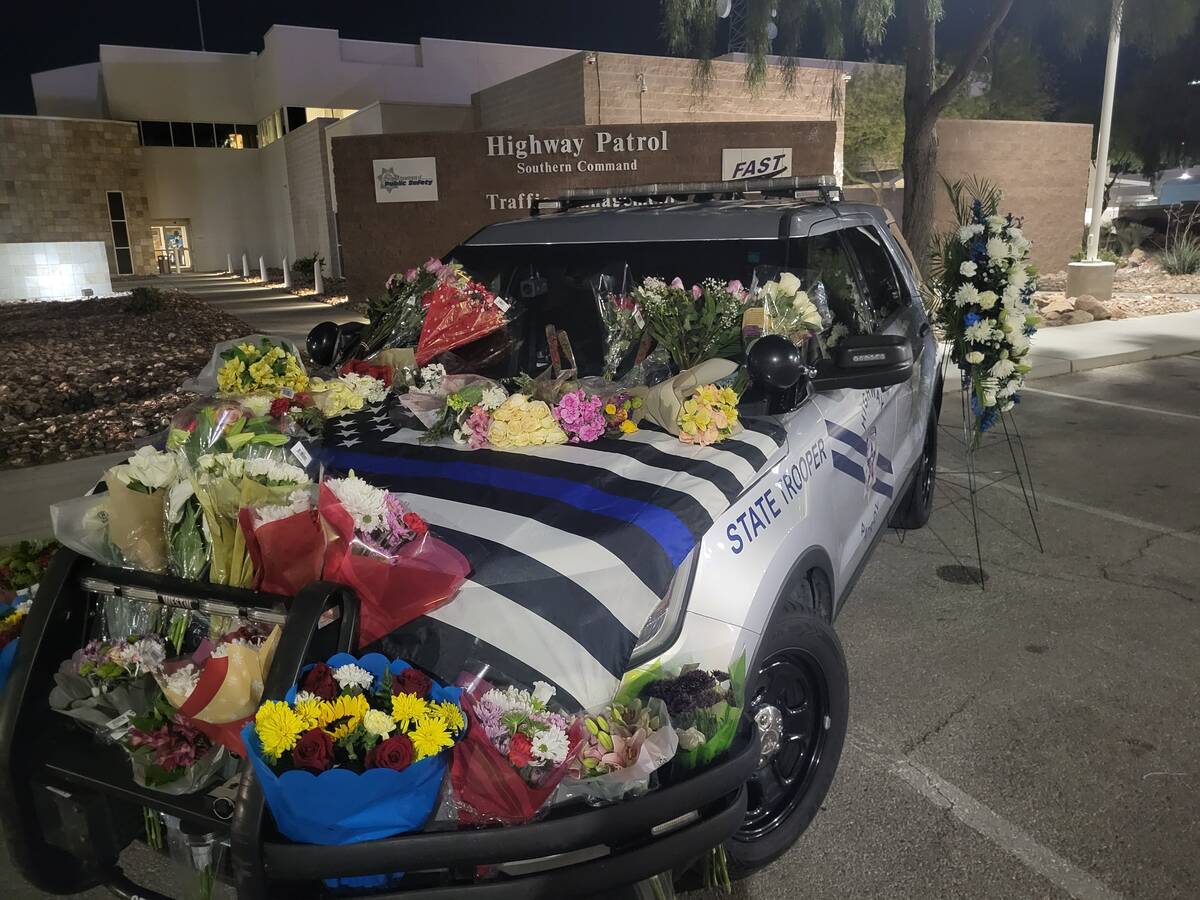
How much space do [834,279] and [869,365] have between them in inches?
39.9

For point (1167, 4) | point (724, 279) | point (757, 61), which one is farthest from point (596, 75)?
point (724, 279)

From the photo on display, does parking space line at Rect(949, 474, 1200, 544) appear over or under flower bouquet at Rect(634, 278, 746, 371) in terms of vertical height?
under

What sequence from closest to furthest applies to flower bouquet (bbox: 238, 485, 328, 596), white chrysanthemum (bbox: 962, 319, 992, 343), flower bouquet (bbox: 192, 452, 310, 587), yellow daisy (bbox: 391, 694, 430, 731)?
yellow daisy (bbox: 391, 694, 430, 731)
flower bouquet (bbox: 238, 485, 328, 596)
flower bouquet (bbox: 192, 452, 310, 587)
white chrysanthemum (bbox: 962, 319, 992, 343)

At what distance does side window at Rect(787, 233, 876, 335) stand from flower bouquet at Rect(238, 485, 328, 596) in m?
2.35

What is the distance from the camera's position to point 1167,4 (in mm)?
14500

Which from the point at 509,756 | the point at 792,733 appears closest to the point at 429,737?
the point at 509,756

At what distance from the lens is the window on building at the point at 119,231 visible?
40156 mm

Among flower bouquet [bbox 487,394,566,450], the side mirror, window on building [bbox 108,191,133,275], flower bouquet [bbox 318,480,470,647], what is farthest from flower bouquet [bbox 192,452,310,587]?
window on building [bbox 108,191,133,275]

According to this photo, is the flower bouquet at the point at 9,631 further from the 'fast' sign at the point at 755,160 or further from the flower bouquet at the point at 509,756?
the 'fast' sign at the point at 755,160

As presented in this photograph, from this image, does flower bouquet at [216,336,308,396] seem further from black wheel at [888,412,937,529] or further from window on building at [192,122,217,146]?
window on building at [192,122,217,146]

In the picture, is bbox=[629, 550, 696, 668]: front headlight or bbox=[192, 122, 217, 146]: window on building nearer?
bbox=[629, 550, 696, 668]: front headlight

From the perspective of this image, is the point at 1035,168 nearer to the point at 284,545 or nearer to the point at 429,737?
the point at 284,545

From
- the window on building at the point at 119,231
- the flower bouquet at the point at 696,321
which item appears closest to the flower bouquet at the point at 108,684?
the flower bouquet at the point at 696,321

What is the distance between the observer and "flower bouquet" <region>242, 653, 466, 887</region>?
1.83 meters
